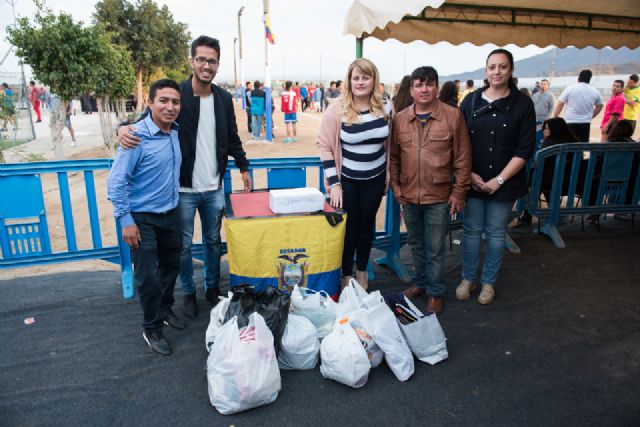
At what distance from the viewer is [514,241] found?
17.8ft

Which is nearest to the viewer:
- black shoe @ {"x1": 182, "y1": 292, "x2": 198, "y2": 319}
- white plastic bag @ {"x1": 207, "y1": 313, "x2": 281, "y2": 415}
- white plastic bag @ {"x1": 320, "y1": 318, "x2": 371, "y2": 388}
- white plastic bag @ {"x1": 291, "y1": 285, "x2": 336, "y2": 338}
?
white plastic bag @ {"x1": 207, "y1": 313, "x2": 281, "y2": 415}

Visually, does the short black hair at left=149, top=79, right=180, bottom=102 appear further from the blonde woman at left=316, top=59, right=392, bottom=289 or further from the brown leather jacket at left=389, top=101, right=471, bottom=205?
the brown leather jacket at left=389, top=101, right=471, bottom=205

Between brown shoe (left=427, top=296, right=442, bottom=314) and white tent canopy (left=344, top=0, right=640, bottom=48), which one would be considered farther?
white tent canopy (left=344, top=0, right=640, bottom=48)

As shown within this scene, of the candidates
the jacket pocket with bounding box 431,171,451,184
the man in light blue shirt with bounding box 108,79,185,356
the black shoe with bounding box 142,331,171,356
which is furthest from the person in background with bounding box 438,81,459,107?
the black shoe with bounding box 142,331,171,356

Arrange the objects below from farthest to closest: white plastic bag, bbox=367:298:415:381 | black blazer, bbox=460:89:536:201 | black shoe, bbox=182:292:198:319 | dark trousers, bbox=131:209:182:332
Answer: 1. black shoe, bbox=182:292:198:319
2. black blazer, bbox=460:89:536:201
3. dark trousers, bbox=131:209:182:332
4. white plastic bag, bbox=367:298:415:381

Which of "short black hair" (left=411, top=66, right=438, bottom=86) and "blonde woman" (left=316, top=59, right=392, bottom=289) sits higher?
"short black hair" (left=411, top=66, right=438, bottom=86)

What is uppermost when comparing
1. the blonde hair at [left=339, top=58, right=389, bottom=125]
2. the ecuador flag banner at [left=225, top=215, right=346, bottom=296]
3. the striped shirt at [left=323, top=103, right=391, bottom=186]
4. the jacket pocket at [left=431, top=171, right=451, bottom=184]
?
the blonde hair at [left=339, top=58, right=389, bottom=125]

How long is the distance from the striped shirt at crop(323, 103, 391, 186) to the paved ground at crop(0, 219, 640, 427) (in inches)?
51.6

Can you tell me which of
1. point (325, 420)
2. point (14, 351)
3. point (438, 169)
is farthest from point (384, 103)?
point (14, 351)

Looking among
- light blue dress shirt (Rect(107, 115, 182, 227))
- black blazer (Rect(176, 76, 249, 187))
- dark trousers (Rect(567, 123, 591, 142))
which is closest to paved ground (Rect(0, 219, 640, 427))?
light blue dress shirt (Rect(107, 115, 182, 227))

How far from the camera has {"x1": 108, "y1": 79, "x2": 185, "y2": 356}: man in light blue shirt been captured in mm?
2719

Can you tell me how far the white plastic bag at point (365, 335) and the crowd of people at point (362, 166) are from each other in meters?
0.97

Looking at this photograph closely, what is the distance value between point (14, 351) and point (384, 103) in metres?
3.21

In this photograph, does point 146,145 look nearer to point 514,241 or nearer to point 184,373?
point 184,373
